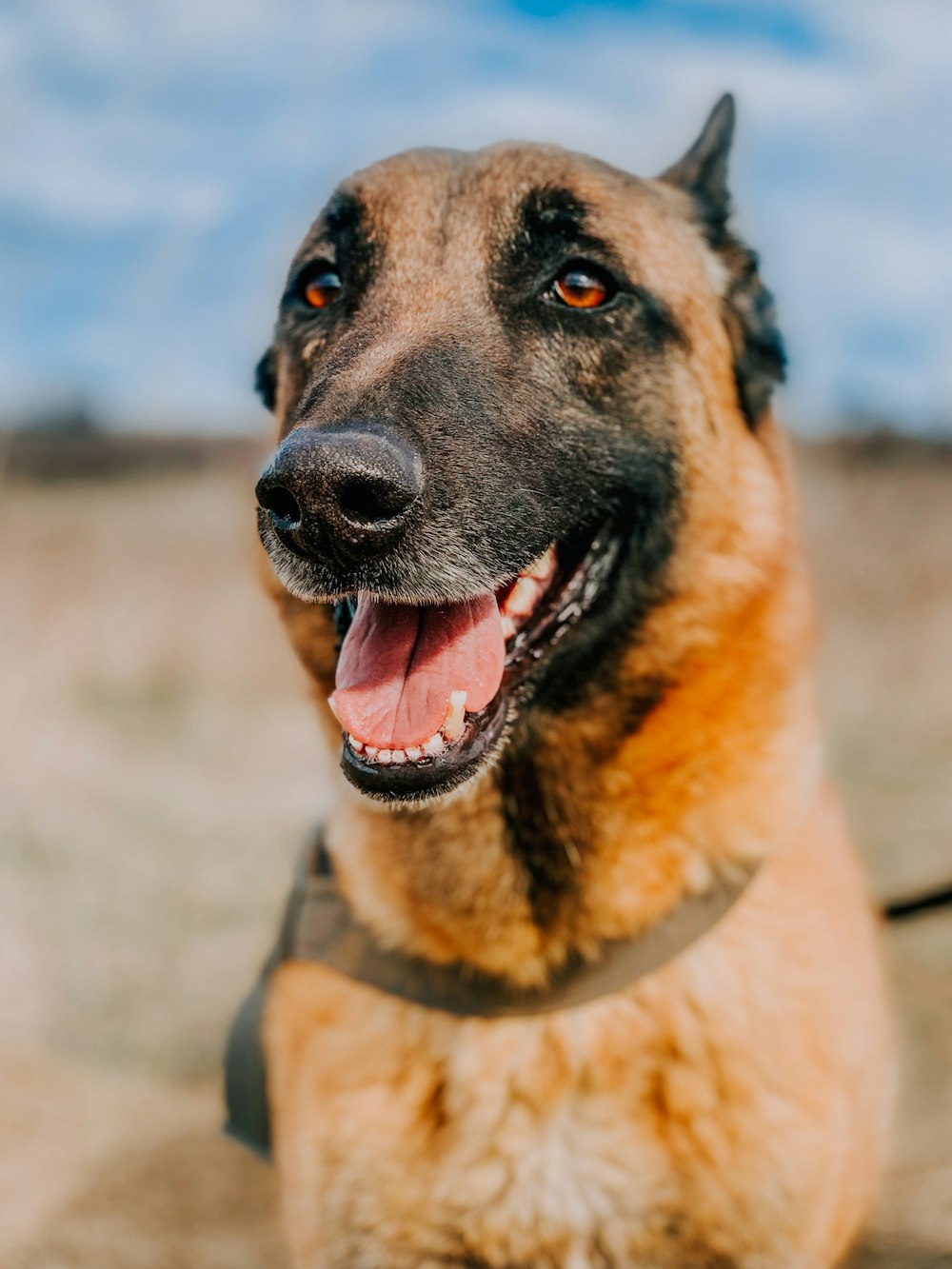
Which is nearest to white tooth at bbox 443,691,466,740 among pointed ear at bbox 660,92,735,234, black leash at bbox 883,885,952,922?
pointed ear at bbox 660,92,735,234

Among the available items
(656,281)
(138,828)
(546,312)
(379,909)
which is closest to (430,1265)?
(379,909)

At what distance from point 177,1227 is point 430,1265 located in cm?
100

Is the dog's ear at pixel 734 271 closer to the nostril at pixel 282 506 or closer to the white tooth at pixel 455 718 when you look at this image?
the white tooth at pixel 455 718

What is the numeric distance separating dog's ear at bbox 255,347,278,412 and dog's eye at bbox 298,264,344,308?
0.71 feet

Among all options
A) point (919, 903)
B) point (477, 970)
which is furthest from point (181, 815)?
point (477, 970)

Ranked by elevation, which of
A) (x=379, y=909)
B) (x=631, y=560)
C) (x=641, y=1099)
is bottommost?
(x=641, y=1099)

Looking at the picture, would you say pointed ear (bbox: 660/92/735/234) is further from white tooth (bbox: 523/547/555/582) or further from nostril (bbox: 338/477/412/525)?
nostril (bbox: 338/477/412/525)

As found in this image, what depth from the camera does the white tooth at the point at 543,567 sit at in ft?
6.13

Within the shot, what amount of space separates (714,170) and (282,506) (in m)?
1.47

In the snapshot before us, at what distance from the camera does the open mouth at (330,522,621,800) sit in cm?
167

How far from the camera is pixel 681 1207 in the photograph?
1.83 m

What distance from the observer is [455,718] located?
1.70 metres

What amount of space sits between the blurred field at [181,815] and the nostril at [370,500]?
3.23 ft

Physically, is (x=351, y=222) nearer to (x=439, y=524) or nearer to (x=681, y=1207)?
(x=439, y=524)
